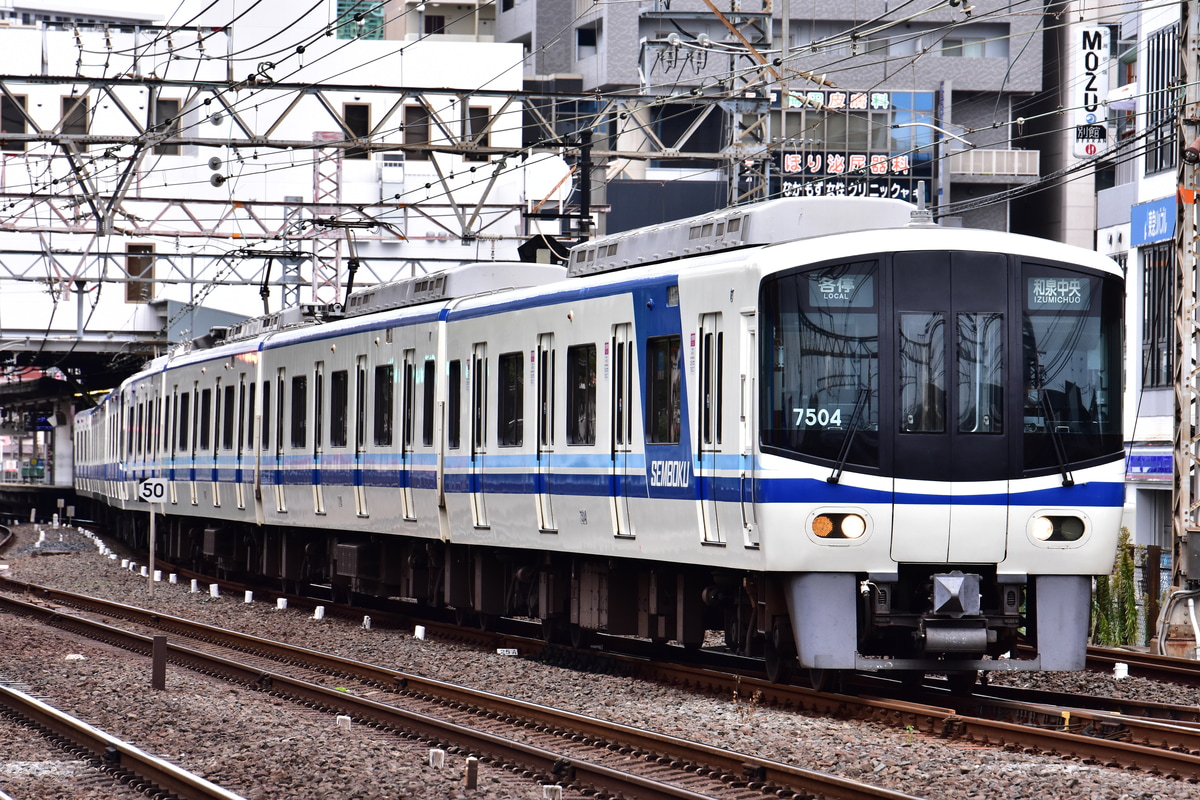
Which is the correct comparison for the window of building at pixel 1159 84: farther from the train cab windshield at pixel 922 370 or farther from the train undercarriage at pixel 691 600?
the train cab windshield at pixel 922 370

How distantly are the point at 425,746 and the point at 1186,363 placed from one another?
8533mm

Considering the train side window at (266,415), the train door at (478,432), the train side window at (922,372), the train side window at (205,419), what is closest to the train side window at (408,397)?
the train door at (478,432)

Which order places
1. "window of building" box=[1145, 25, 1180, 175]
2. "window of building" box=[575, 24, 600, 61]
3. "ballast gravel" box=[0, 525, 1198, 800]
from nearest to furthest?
"ballast gravel" box=[0, 525, 1198, 800] → "window of building" box=[1145, 25, 1180, 175] → "window of building" box=[575, 24, 600, 61]

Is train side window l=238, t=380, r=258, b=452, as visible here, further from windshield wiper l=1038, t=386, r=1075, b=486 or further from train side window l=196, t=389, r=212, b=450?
windshield wiper l=1038, t=386, r=1075, b=486

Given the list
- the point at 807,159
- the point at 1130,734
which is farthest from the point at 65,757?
the point at 807,159

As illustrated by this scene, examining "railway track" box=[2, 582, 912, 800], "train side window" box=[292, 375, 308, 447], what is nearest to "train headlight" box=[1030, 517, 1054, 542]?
"railway track" box=[2, 582, 912, 800]

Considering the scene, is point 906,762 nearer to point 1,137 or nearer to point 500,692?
point 500,692

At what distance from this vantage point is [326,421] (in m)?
19.3

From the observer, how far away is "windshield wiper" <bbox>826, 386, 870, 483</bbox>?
10688 mm

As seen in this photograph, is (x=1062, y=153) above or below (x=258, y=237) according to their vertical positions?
above

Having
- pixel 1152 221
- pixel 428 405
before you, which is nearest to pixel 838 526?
pixel 428 405

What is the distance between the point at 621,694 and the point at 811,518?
7.22 ft

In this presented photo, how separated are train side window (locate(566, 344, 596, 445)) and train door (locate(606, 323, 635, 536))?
36cm

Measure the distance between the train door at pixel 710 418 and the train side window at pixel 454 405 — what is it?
14.9ft
